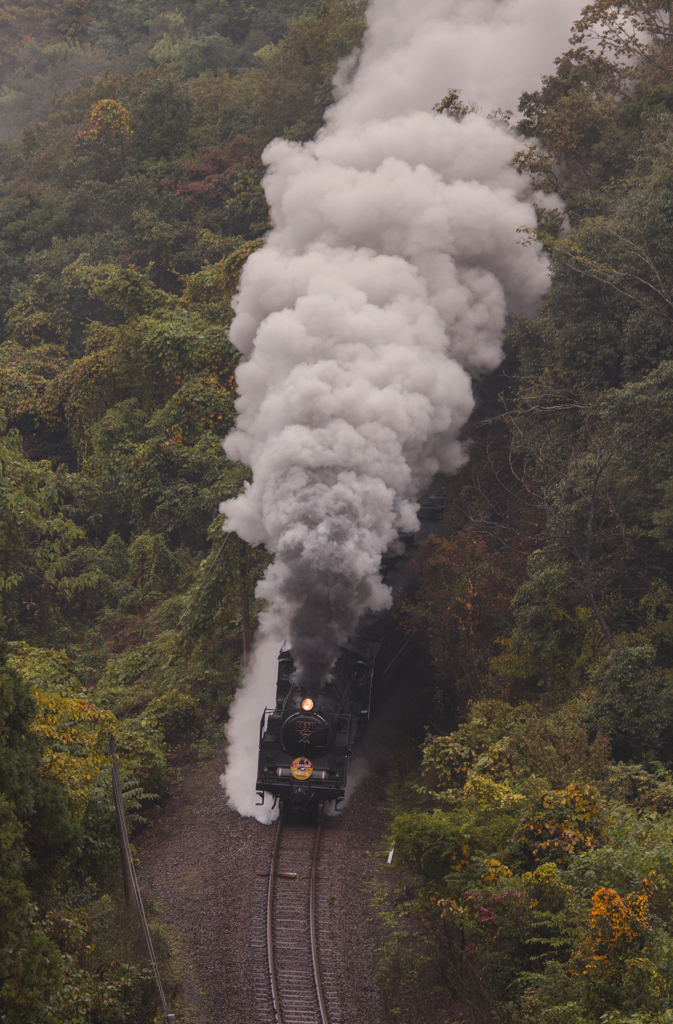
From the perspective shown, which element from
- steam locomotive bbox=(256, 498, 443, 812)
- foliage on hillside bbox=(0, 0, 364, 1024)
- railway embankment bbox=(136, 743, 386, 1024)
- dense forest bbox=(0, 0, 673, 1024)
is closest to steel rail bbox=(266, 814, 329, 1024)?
railway embankment bbox=(136, 743, 386, 1024)

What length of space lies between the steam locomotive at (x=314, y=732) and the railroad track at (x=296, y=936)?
2.27 ft

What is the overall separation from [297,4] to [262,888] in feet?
155

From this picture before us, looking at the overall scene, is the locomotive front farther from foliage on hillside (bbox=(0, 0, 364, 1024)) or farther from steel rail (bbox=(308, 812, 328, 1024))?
A: foliage on hillside (bbox=(0, 0, 364, 1024))

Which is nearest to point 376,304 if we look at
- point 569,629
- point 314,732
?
point 569,629

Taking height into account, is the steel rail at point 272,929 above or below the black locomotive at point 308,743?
below

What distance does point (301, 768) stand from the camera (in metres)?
14.2

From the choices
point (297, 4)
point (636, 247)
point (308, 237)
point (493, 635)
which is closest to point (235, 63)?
point (297, 4)

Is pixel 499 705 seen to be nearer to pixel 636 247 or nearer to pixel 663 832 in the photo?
pixel 663 832

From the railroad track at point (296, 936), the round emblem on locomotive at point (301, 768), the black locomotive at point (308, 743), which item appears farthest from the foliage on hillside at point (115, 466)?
the round emblem on locomotive at point (301, 768)

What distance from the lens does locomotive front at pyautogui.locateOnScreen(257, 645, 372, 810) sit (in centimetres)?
1412

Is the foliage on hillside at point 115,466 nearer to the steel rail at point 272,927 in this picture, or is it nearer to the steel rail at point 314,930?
the steel rail at point 272,927

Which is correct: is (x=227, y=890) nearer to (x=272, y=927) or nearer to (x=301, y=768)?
(x=272, y=927)

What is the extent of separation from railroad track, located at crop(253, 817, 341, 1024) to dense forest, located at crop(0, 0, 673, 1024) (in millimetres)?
970

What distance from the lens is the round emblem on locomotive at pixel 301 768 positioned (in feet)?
46.6
